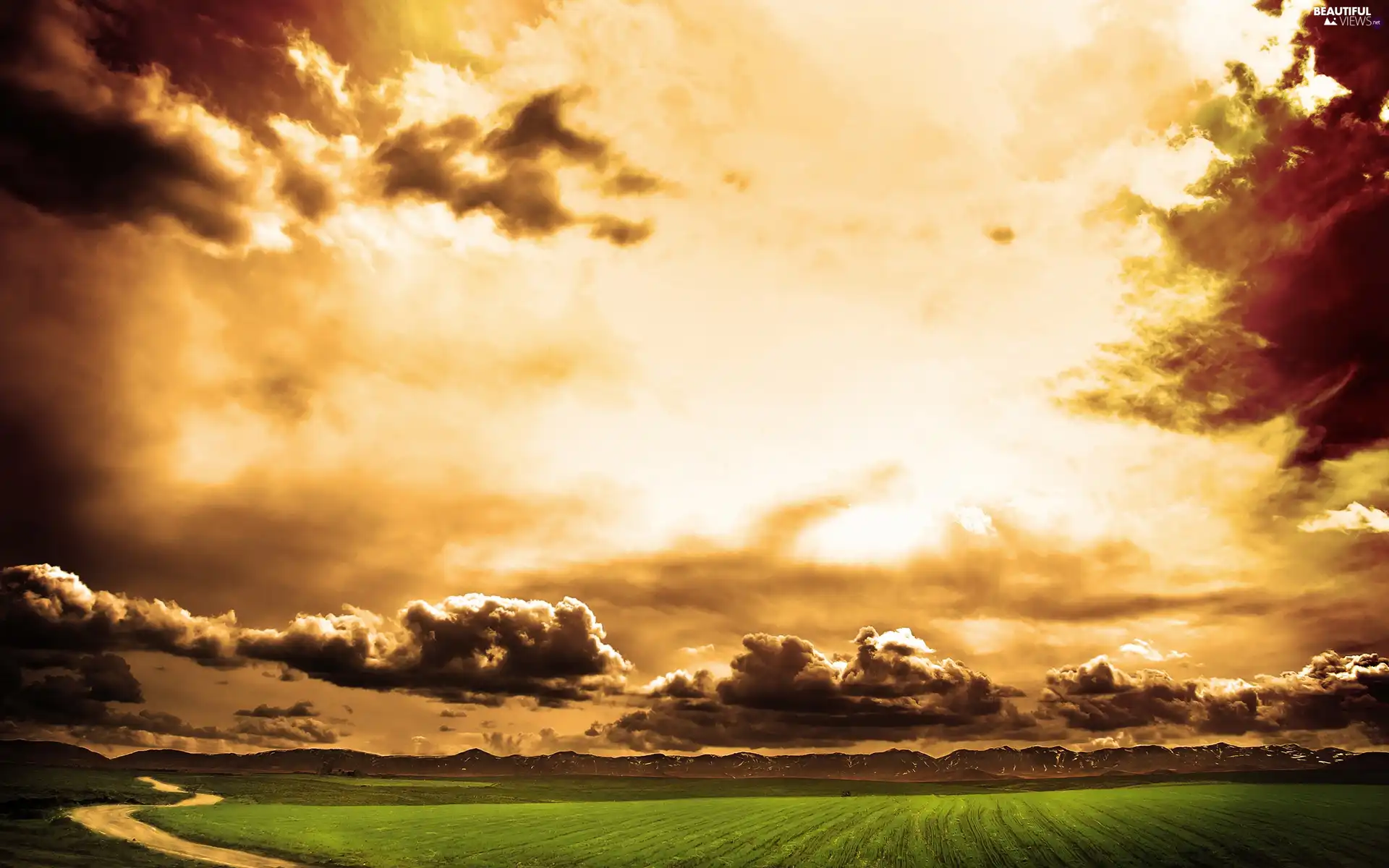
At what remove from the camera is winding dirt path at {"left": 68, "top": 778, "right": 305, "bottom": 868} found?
6531 centimetres

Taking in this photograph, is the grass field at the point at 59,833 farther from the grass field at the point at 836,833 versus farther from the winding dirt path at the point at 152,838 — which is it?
the grass field at the point at 836,833

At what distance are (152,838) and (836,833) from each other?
7121 centimetres

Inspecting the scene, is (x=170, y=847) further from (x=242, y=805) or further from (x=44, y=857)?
(x=242, y=805)

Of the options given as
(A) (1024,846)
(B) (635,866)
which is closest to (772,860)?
(B) (635,866)

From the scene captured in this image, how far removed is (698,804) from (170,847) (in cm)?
8935

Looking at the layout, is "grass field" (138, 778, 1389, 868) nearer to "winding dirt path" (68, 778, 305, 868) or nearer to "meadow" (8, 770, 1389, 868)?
"meadow" (8, 770, 1389, 868)

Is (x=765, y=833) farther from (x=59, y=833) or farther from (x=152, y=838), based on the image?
(x=59, y=833)

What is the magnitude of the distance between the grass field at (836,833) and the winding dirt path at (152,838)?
2.70 meters

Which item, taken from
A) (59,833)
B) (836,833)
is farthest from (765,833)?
(59,833)

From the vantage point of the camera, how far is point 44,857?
186 feet

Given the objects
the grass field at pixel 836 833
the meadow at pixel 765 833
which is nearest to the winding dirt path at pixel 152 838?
the meadow at pixel 765 833

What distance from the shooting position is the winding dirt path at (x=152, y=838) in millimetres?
65312

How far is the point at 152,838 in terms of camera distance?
253 feet

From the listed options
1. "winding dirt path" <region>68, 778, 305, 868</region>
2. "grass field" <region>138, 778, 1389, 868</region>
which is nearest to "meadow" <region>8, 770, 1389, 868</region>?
"grass field" <region>138, 778, 1389, 868</region>
